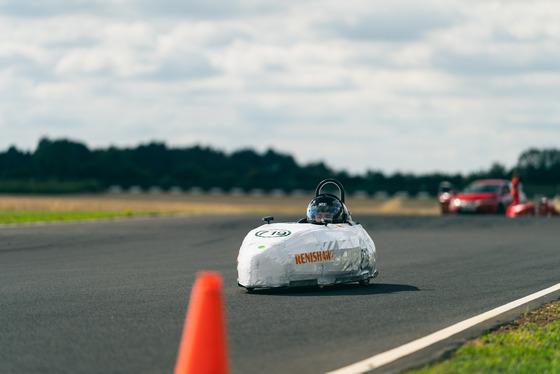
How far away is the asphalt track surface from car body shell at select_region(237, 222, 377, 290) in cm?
21

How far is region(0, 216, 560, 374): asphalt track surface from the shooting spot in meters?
6.79

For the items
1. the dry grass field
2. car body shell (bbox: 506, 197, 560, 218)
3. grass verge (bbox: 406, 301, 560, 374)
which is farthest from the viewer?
the dry grass field

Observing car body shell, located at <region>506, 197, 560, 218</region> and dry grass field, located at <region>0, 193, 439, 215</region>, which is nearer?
car body shell, located at <region>506, 197, 560, 218</region>

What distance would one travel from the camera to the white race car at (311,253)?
34.2 ft

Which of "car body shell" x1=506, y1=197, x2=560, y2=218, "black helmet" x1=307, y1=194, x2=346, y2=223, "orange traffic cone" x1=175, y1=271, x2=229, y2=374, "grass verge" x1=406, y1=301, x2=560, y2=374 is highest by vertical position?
"black helmet" x1=307, y1=194, x2=346, y2=223

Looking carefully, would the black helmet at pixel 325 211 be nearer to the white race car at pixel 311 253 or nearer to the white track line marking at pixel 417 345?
the white race car at pixel 311 253

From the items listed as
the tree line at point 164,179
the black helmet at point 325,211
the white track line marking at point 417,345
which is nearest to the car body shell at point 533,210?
the black helmet at point 325,211

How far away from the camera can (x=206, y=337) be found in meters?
5.21

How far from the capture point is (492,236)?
23297 millimetres

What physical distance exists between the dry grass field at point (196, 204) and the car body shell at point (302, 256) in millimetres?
22739

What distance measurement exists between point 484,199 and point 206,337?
29.9 meters

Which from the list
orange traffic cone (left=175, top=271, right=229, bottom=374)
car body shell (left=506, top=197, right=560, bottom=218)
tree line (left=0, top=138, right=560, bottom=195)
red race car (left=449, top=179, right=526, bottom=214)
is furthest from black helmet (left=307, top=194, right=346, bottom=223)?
tree line (left=0, top=138, right=560, bottom=195)

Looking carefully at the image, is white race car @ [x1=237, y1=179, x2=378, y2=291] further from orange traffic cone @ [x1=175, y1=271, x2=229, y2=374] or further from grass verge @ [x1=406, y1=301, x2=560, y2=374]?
orange traffic cone @ [x1=175, y1=271, x2=229, y2=374]

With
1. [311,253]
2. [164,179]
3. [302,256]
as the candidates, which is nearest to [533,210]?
[311,253]
